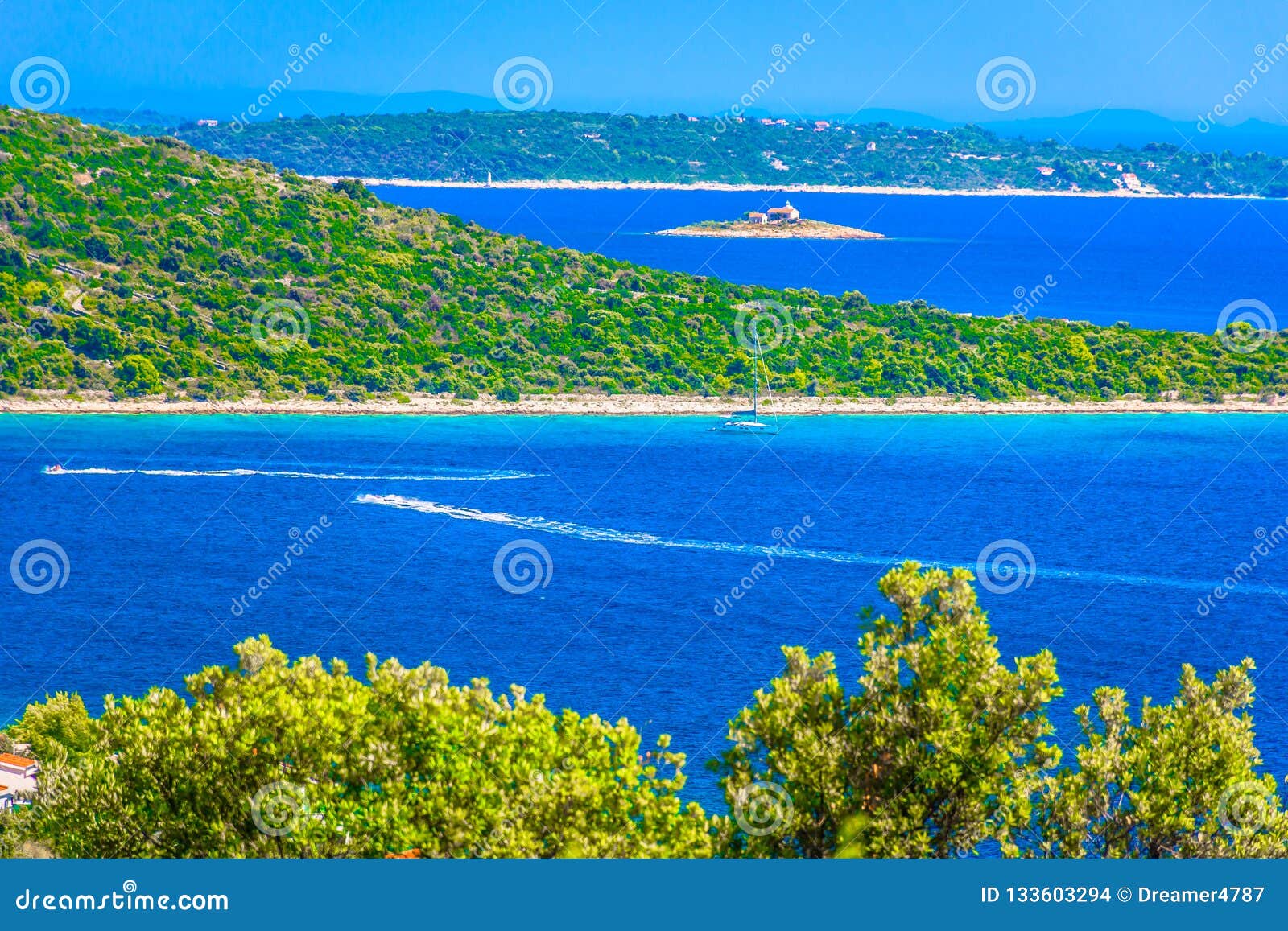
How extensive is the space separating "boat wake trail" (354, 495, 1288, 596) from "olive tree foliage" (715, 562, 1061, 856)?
3253 cm

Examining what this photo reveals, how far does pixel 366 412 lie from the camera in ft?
247

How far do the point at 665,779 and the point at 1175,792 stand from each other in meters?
4.97

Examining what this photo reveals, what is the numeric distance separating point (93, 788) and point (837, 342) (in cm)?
7466

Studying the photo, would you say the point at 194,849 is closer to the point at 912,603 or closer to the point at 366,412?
the point at 912,603

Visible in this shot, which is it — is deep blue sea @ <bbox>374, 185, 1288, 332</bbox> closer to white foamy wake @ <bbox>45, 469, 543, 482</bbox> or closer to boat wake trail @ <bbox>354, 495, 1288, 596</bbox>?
white foamy wake @ <bbox>45, 469, 543, 482</bbox>

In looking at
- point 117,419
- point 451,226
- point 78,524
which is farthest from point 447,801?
point 451,226
